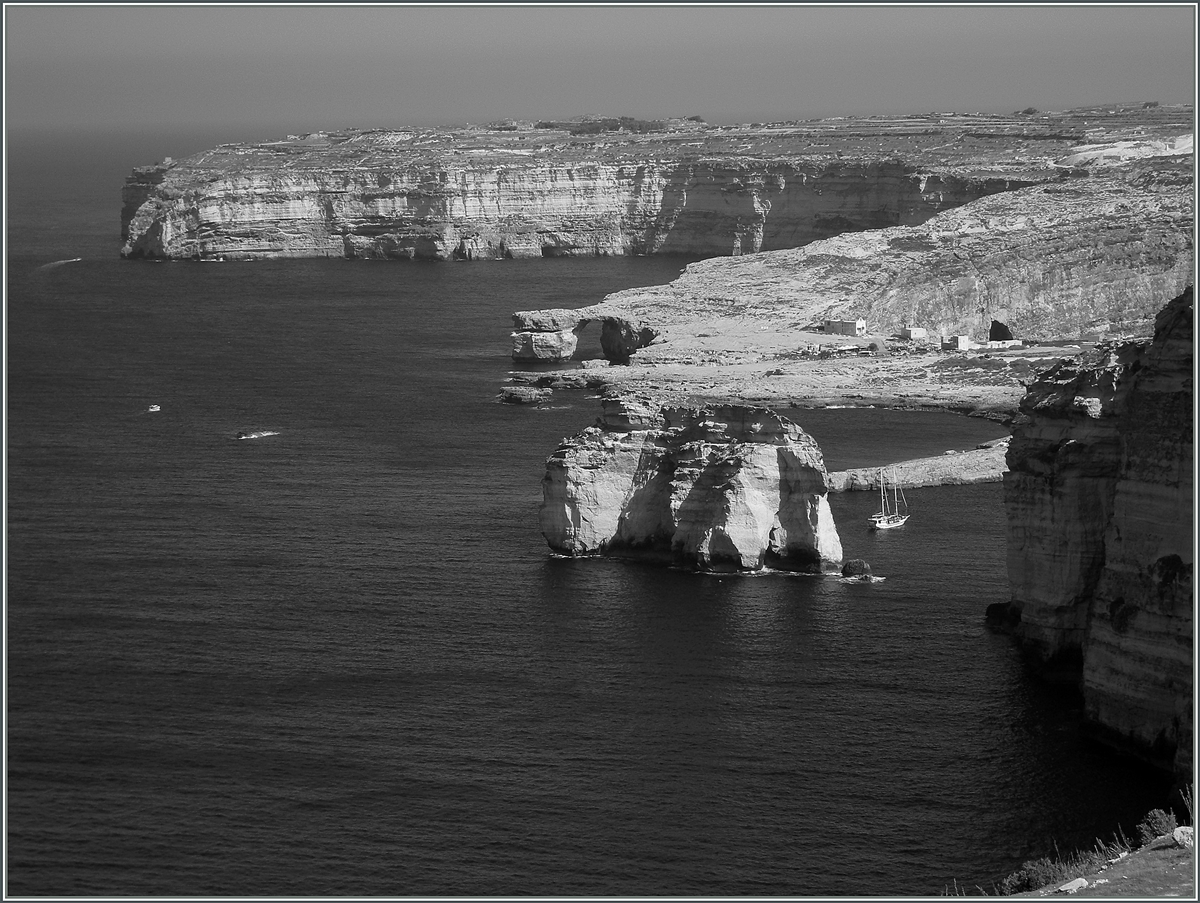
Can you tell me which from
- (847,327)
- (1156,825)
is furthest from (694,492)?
(847,327)

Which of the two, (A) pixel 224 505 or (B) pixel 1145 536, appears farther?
Result: (A) pixel 224 505

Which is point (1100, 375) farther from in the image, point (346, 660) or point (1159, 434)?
point (346, 660)

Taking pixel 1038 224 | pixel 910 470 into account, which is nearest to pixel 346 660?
pixel 910 470

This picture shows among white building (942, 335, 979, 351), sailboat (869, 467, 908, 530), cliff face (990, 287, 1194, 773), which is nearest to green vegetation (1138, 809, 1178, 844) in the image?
cliff face (990, 287, 1194, 773)

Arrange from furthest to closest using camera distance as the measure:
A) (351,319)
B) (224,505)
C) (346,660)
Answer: (351,319), (224,505), (346,660)

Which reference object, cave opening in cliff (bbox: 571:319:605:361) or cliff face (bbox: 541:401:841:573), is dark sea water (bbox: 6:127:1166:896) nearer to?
cliff face (bbox: 541:401:841:573)

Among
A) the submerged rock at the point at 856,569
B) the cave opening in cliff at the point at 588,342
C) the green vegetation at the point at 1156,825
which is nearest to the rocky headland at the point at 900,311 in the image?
the cave opening in cliff at the point at 588,342
